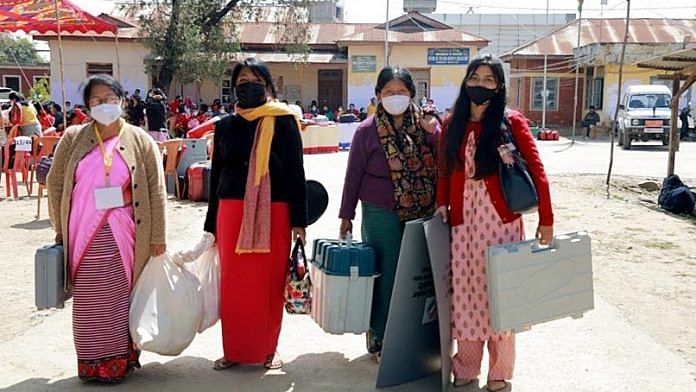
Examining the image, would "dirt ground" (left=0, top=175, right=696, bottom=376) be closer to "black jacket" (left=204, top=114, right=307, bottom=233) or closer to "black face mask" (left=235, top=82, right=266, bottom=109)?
"black jacket" (left=204, top=114, right=307, bottom=233)

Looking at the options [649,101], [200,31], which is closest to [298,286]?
Answer: [200,31]

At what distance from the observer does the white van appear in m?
24.4

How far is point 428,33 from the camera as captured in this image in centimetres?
3112

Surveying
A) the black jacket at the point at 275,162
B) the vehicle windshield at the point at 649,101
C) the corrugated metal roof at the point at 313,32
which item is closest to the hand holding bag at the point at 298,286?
the black jacket at the point at 275,162

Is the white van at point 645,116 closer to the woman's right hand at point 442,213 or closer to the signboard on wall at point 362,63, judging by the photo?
the signboard on wall at point 362,63

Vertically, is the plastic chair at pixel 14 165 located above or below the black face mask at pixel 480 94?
below

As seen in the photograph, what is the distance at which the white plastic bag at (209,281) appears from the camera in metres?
4.12

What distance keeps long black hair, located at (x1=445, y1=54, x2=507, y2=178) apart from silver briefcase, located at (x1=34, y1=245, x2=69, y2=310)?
81.3 inches

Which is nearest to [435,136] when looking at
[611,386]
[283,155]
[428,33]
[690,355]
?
[283,155]

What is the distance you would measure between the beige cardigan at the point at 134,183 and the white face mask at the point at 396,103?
1.28 m

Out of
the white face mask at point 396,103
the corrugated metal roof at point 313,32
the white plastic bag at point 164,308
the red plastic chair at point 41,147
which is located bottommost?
the white plastic bag at point 164,308

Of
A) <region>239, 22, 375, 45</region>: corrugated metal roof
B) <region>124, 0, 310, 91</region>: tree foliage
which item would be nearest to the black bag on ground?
<region>124, 0, 310, 91</region>: tree foliage

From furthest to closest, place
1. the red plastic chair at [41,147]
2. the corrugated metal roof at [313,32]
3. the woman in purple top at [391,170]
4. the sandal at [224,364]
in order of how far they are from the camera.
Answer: the corrugated metal roof at [313,32], the red plastic chair at [41,147], the sandal at [224,364], the woman in purple top at [391,170]

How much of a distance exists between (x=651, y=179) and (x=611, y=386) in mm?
11929
